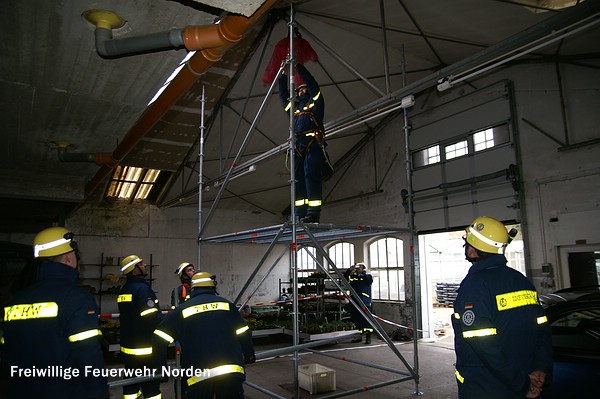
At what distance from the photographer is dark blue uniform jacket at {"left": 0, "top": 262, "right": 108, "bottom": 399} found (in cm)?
280

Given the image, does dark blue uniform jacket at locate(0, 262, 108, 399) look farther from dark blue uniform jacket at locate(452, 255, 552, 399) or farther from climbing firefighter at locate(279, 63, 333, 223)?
climbing firefighter at locate(279, 63, 333, 223)

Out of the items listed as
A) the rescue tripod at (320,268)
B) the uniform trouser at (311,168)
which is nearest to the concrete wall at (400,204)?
the rescue tripod at (320,268)

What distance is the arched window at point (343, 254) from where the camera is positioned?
52.0 ft

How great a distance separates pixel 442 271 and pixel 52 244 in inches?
875

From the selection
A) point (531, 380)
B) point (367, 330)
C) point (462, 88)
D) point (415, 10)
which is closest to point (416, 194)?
point (462, 88)

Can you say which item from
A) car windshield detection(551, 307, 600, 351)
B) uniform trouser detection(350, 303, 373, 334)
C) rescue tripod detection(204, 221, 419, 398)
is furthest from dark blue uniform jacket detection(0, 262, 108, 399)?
uniform trouser detection(350, 303, 373, 334)

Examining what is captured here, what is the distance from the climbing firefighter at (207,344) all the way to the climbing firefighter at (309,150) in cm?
203

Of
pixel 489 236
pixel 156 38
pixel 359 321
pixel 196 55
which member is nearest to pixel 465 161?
pixel 359 321

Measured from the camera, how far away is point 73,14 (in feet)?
11.6

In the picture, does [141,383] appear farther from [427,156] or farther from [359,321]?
[427,156]

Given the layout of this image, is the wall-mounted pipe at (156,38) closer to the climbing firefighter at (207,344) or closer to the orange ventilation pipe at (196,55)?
the orange ventilation pipe at (196,55)

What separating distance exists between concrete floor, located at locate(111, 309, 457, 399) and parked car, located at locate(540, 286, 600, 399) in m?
2.67

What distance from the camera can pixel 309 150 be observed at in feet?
19.3

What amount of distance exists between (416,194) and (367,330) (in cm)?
442
